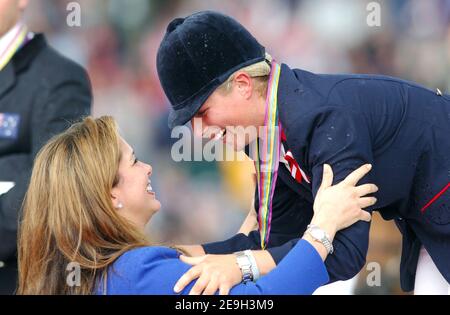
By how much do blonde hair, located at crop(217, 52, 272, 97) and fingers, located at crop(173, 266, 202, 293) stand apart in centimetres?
62

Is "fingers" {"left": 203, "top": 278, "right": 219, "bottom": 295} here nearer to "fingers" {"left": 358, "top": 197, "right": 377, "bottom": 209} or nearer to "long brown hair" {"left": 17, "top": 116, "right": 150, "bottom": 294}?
"long brown hair" {"left": 17, "top": 116, "right": 150, "bottom": 294}

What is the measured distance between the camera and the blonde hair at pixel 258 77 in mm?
2547

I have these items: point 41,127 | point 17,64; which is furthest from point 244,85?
point 17,64

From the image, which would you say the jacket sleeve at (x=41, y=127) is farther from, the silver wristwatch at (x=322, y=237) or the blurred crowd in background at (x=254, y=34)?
the blurred crowd in background at (x=254, y=34)

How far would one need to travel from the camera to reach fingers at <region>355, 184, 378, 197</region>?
2.37 meters

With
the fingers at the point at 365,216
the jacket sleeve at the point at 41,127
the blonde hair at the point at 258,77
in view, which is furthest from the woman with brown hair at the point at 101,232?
the jacket sleeve at the point at 41,127

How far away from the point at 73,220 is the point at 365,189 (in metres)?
0.86

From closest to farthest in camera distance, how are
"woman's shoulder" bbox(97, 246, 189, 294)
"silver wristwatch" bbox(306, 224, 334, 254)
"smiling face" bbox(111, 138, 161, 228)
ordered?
"woman's shoulder" bbox(97, 246, 189, 294), "silver wristwatch" bbox(306, 224, 334, 254), "smiling face" bbox(111, 138, 161, 228)

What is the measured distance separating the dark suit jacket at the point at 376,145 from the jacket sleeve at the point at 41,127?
3.83 ft

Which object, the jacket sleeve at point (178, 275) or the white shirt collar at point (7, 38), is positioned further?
the white shirt collar at point (7, 38)

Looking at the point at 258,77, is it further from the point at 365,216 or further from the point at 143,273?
the point at 143,273

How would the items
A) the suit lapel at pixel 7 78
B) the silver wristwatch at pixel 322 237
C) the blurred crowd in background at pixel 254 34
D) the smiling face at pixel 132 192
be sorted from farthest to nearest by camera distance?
the blurred crowd in background at pixel 254 34 → the suit lapel at pixel 7 78 → the smiling face at pixel 132 192 → the silver wristwatch at pixel 322 237

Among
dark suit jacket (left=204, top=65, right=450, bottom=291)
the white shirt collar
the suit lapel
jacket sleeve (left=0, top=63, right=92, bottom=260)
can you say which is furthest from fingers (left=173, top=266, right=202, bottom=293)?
the white shirt collar
